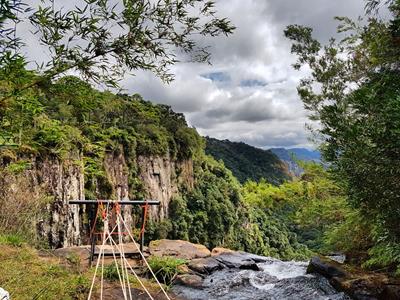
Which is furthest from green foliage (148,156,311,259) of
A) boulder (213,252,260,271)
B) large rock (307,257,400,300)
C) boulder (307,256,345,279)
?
large rock (307,257,400,300)

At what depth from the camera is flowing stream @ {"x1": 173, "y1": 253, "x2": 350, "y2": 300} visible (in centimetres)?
723

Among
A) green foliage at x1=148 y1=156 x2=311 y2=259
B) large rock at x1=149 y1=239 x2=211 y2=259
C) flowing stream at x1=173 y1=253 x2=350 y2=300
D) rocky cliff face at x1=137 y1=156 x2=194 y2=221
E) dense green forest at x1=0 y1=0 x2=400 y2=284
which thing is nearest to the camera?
dense green forest at x1=0 y1=0 x2=400 y2=284

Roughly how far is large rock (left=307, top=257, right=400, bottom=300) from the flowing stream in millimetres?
180

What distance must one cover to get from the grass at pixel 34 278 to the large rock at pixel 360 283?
15.4ft

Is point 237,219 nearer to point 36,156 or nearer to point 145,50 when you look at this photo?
point 36,156

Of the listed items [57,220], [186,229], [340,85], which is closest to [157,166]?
[186,229]

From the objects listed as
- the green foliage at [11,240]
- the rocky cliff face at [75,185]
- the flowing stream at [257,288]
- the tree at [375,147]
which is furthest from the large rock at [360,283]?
the rocky cliff face at [75,185]

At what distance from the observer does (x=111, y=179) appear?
116 ft

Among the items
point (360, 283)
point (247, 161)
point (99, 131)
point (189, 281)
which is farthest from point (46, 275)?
point (247, 161)

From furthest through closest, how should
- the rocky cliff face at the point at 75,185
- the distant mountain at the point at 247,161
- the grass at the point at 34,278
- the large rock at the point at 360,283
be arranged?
the distant mountain at the point at 247,161 < the rocky cliff face at the point at 75,185 < the large rock at the point at 360,283 < the grass at the point at 34,278

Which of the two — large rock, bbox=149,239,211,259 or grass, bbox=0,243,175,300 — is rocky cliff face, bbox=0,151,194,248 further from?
large rock, bbox=149,239,211,259

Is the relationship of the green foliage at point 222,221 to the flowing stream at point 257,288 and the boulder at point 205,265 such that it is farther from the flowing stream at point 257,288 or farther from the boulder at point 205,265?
the flowing stream at point 257,288

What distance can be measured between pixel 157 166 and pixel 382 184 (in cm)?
4078

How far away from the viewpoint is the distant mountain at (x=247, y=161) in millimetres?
101325
